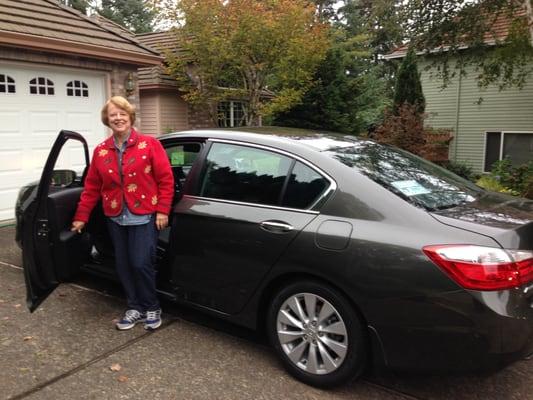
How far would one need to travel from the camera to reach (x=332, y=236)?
2.82 metres

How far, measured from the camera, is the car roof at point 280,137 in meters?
3.32

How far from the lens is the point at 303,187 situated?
309 centimetres

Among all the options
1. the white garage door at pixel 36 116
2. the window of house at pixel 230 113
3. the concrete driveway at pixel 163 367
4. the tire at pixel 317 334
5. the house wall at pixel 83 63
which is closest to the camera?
the tire at pixel 317 334

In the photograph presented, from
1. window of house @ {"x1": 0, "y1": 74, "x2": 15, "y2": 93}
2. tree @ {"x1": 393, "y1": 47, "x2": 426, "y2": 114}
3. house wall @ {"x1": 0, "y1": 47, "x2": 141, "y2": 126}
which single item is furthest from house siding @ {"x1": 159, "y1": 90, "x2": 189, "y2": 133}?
window of house @ {"x1": 0, "y1": 74, "x2": 15, "y2": 93}

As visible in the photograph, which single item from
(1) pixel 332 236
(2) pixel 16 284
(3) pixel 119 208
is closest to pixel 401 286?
A: (1) pixel 332 236

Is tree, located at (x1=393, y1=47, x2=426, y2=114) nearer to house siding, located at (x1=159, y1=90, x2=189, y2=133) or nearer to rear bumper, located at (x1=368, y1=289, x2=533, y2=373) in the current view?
house siding, located at (x1=159, y1=90, x2=189, y2=133)

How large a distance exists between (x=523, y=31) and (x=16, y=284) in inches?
409

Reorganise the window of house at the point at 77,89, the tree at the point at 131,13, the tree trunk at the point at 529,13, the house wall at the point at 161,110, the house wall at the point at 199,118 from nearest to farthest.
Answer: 1. the window of house at the point at 77,89
2. the tree trunk at the point at 529,13
3. the house wall at the point at 161,110
4. the house wall at the point at 199,118
5. the tree at the point at 131,13

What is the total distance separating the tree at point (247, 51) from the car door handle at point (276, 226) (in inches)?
361

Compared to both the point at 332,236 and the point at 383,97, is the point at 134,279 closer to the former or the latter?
the point at 332,236

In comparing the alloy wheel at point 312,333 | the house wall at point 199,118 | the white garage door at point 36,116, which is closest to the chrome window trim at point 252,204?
the alloy wheel at point 312,333

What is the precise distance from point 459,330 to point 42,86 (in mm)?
7358

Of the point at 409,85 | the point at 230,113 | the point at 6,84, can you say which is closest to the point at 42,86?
the point at 6,84

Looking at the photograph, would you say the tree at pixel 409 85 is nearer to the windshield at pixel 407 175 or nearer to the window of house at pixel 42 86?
the window of house at pixel 42 86
